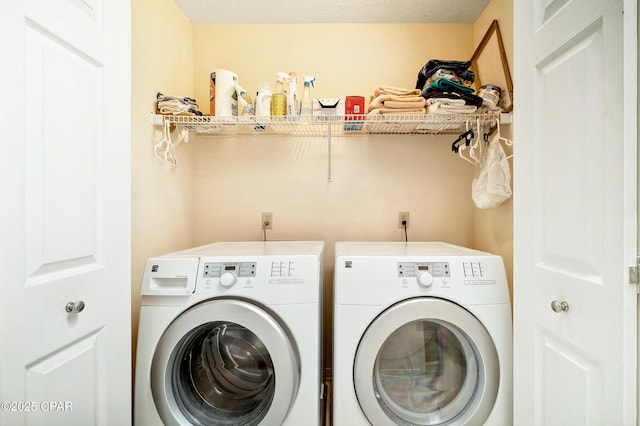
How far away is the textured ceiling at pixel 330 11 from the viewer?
1686 mm

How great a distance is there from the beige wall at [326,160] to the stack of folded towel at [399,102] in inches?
14.7

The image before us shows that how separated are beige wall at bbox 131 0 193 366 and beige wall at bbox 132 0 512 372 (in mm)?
78

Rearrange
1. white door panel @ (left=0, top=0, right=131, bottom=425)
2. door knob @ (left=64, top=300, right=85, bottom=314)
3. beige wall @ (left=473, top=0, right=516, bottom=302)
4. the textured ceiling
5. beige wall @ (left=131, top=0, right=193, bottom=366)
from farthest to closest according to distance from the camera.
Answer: the textured ceiling, beige wall @ (left=473, top=0, right=516, bottom=302), beige wall @ (left=131, top=0, right=193, bottom=366), door knob @ (left=64, top=300, right=85, bottom=314), white door panel @ (left=0, top=0, right=131, bottom=425)

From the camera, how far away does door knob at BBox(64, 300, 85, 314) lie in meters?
0.80

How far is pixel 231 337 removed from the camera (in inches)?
46.8

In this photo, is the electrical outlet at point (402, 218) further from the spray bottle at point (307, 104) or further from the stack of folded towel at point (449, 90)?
the spray bottle at point (307, 104)

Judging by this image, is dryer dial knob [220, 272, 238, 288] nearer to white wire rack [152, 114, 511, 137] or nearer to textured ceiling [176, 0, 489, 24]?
white wire rack [152, 114, 511, 137]

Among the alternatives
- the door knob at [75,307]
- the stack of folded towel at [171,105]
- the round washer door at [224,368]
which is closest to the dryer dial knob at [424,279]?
the round washer door at [224,368]

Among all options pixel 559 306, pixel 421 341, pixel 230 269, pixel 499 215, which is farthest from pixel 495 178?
pixel 230 269

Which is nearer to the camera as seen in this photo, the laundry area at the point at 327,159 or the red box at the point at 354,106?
the red box at the point at 354,106

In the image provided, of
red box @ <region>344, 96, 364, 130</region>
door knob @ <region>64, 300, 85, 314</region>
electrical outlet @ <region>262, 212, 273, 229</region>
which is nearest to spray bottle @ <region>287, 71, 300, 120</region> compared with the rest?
red box @ <region>344, 96, 364, 130</region>

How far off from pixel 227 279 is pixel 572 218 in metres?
1.15

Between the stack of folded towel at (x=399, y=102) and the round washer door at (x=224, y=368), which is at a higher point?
the stack of folded towel at (x=399, y=102)

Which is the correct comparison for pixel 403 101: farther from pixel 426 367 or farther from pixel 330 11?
pixel 426 367
